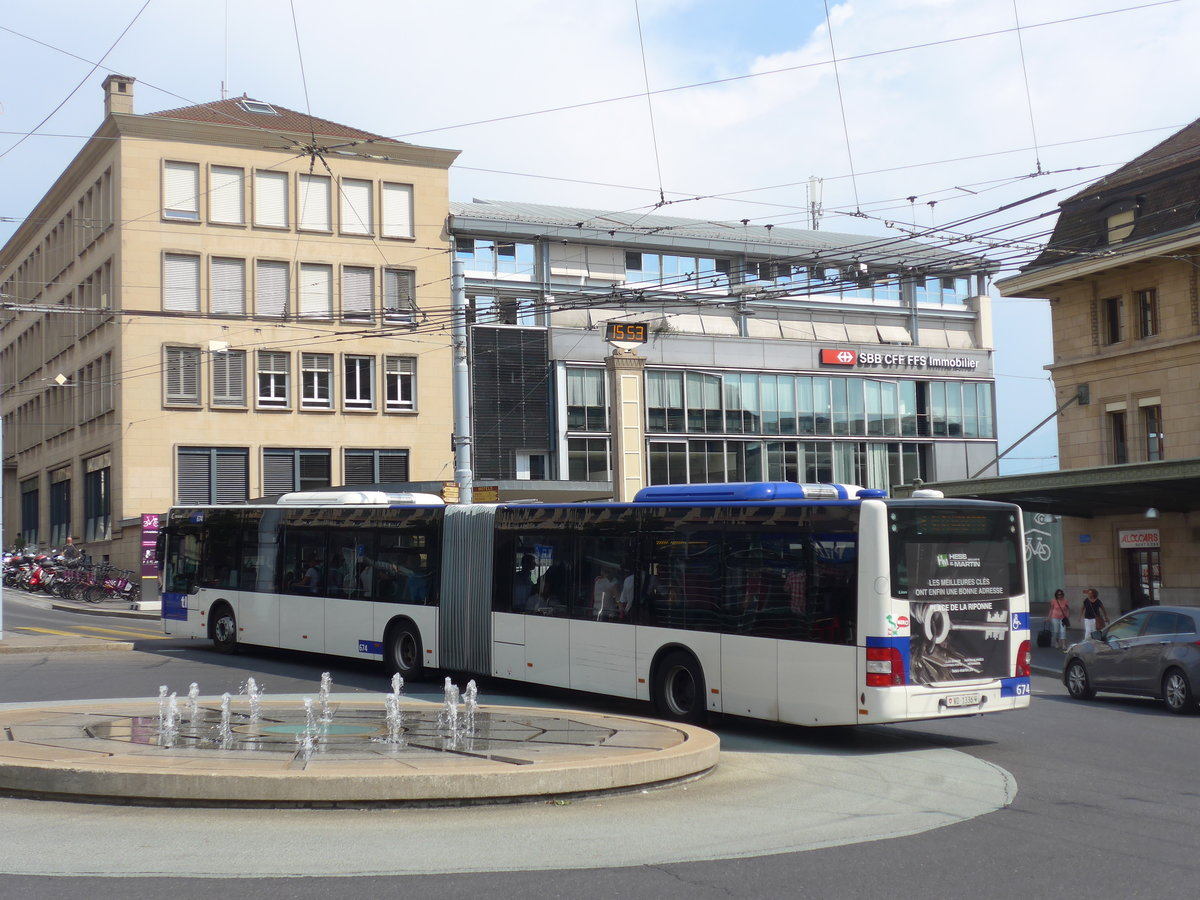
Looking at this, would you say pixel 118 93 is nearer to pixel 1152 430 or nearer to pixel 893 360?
pixel 893 360

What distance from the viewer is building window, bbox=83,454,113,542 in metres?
52.1

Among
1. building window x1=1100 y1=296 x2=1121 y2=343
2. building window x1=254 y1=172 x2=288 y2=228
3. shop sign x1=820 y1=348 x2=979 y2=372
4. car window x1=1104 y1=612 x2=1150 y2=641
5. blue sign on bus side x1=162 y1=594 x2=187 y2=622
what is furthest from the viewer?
shop sign x1=820 y1=348 x2=979 y2=372

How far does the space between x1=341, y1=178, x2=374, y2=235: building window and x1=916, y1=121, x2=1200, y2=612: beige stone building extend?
2595 cm

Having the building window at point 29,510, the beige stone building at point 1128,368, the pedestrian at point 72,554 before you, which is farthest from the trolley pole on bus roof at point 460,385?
the building window at point 29,510

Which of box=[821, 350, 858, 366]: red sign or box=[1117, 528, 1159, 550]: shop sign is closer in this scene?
box=[1117, 528, 1159, 550]: shop sign

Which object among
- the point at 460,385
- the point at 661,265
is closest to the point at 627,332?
the point at 460,385

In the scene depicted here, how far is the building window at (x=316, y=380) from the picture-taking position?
52469 mm

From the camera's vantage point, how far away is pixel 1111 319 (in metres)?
37.6

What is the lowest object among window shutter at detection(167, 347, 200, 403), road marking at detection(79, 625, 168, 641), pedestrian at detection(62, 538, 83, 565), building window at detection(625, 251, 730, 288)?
road marking at detection(79, 625, 168, 641)

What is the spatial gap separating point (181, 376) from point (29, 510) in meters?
22.4

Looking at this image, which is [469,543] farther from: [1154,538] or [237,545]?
[1154,538]

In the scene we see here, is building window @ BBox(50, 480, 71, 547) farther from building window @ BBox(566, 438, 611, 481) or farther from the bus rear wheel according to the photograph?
the bus rear wheel

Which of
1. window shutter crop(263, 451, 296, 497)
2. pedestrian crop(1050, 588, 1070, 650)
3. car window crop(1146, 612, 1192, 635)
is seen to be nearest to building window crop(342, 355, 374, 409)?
window shutter crop(263, 451, 296, 497)

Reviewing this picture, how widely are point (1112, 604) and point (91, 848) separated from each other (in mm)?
33266
